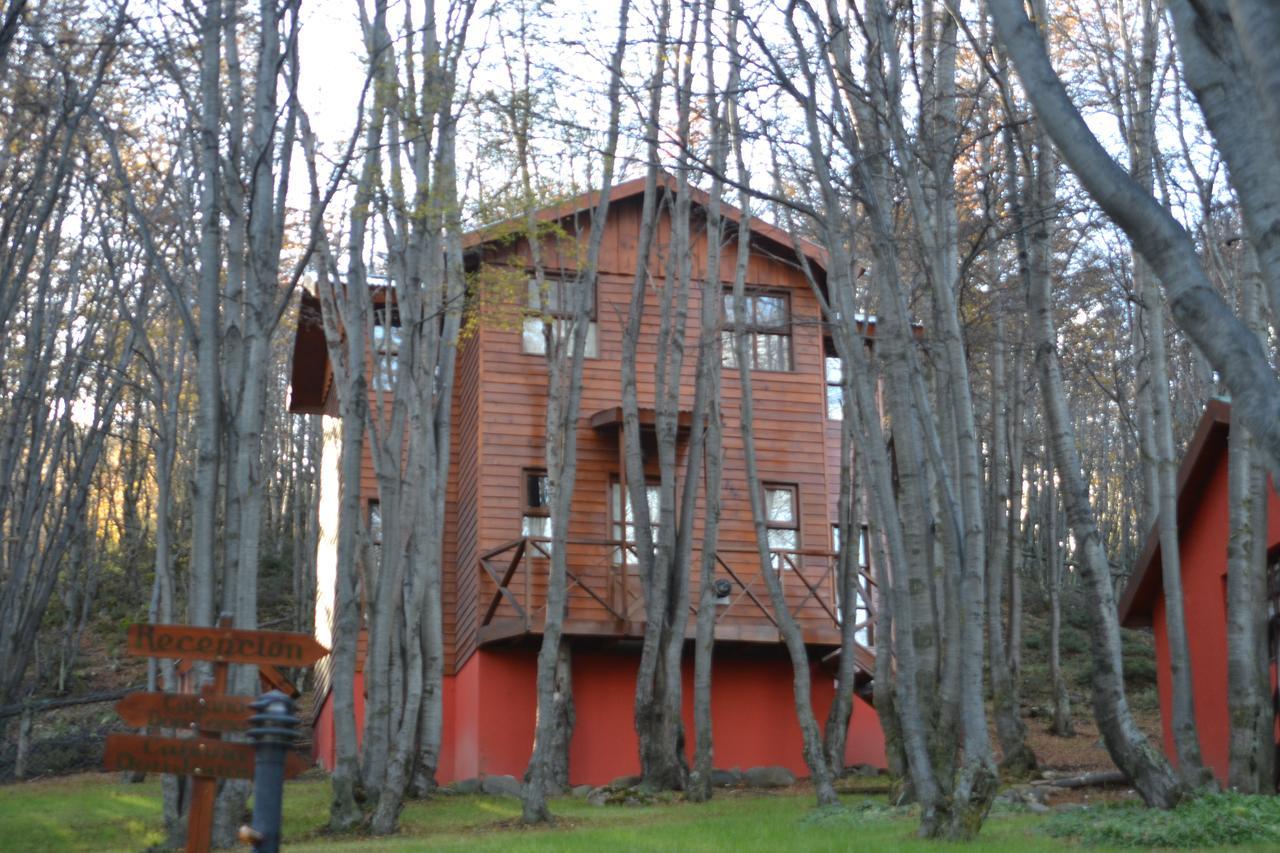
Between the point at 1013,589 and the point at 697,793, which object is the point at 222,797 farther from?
the point at 1013,589

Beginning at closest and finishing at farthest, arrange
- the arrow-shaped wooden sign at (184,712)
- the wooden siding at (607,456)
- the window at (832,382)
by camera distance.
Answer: the arrow-shaped wooden sign at (184,712) → the wooden siding at (607,456) → the window at (832,382)

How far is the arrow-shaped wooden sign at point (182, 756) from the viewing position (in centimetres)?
738

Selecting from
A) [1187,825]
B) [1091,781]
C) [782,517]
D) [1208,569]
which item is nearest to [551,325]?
[782,517]

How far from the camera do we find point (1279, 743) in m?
14.0

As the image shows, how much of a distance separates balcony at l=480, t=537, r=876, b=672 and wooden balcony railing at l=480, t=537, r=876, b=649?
15mm

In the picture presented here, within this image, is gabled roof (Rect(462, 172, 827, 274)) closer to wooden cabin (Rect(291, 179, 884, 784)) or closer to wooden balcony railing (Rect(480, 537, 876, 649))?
wooden cabin (Rect(291, 179, 884, 784))

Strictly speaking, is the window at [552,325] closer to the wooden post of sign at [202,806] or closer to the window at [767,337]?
the window at [767,337]

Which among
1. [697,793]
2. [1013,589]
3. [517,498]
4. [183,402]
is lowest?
[697,793]

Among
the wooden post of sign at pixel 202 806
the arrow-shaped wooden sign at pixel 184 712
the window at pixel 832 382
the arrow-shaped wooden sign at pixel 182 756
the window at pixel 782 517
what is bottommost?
the wooden post of sign at pixel 202 806

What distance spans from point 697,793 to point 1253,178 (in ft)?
43.4

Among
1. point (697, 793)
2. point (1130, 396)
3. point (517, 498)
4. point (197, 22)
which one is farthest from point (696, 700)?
point (1130, 396)

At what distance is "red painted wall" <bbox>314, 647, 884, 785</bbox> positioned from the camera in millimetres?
21203

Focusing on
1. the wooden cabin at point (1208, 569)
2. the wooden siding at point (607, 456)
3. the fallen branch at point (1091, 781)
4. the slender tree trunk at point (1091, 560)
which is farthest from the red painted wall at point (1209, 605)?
the wooden siding at point (607, 456)

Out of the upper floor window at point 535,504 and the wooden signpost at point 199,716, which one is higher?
the upper floor window at point 535,504
